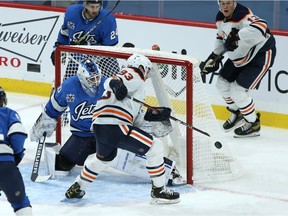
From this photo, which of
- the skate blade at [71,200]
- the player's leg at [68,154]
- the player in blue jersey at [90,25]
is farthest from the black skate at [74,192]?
the player in blue jersey at [90,25]

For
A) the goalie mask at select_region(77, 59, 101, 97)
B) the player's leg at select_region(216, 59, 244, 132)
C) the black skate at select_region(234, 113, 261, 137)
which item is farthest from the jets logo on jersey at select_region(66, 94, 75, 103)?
the black skate at select_region(234, 113, 261, 137)

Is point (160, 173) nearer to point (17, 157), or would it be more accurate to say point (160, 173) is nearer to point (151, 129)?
point (151, 129)

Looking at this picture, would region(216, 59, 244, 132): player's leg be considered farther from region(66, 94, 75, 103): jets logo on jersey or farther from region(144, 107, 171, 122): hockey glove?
region(144, 107, 171, 122): hockey glove

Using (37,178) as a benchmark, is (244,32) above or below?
above

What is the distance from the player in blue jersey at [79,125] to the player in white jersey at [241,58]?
142cm

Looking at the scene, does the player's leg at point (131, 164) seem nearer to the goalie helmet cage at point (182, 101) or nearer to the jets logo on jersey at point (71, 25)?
the goalie helmet cage at point (182, 101)

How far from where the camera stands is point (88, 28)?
7277 mm

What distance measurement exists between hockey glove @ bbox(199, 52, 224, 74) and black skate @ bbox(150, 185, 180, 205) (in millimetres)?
1875

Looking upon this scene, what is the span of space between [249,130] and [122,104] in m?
2.15

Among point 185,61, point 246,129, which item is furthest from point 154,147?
point 246,129

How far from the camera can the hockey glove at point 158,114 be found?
5855 millimetres

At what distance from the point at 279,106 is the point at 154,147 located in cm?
231

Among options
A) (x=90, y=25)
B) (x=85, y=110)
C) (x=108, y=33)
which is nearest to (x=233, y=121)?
(x=108, y=33)

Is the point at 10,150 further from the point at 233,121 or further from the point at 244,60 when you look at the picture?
the point at 233,121
